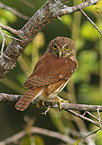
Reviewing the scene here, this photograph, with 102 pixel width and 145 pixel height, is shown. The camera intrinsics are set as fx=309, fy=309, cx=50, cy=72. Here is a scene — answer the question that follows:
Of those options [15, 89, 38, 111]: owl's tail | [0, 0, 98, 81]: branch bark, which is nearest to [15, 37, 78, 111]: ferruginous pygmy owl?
[15, 89, 38, 111]: owl's tail

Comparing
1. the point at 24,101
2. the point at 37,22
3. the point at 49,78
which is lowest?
the point at 24,101

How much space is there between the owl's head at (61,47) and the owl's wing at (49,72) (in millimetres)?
220

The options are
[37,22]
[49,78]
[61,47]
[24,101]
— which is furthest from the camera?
[61,47]

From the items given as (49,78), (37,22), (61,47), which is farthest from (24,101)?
(61,47)

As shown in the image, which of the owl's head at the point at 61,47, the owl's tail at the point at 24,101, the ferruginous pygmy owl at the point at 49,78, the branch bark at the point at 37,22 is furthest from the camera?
the owl's head at the point at 61,47

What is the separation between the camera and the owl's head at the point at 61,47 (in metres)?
3.98

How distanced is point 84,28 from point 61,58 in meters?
1.37

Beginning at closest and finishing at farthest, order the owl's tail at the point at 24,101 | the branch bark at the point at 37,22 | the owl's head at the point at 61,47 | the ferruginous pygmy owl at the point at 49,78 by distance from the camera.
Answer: the branch bark at the point at 37,22 < the owl's tail at the point at 24,101 < the ferruginous pygmy owl at the point at 49,78 < the owl's head at the point at 61,47

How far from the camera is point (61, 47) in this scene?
13.2ft

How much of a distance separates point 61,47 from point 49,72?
607mm

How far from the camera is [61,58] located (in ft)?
13.0

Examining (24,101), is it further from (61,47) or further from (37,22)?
(61,47)

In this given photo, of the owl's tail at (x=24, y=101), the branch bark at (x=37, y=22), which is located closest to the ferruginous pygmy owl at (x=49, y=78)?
the owl's tail at (x=24, y=101)

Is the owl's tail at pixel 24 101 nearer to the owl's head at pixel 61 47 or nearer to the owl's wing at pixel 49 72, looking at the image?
the owl's wing at pixel 49 72
